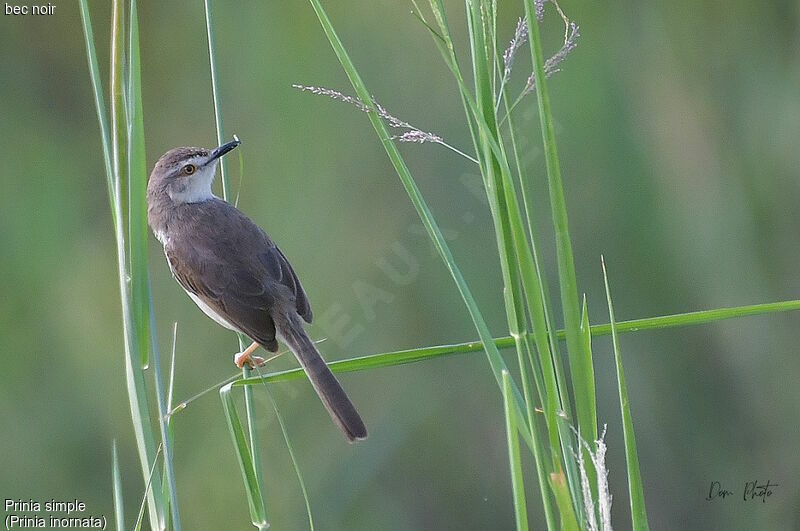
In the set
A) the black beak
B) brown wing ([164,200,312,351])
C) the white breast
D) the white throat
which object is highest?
the black beak

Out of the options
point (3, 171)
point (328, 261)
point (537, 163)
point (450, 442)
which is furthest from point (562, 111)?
point (3, 171)

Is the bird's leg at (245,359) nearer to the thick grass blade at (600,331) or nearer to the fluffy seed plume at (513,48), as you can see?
the thick grass blade at (600,331)

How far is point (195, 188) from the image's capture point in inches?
154

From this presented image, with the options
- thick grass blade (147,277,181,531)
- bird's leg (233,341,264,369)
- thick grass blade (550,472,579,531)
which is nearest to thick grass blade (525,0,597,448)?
thick grass blade (550,472,579,531)

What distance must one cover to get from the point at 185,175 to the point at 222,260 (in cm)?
48

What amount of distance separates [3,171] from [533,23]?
3645 mm

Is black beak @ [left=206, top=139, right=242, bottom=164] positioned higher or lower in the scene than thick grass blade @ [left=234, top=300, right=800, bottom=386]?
higher

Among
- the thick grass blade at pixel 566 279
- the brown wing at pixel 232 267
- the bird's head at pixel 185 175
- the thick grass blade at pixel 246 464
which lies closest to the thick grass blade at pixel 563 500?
the thick grass blade at pixel 566 279

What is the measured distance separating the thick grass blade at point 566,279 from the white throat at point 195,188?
2267mm

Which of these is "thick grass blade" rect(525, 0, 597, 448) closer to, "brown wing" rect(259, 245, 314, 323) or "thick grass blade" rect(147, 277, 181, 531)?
"thick grass blade" rect(147, 277, 181, 531)

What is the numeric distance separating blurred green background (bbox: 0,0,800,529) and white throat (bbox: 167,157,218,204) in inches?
22.1

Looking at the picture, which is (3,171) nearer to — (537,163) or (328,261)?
(328,261)

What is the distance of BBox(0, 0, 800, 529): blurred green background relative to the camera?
4355 millimetres

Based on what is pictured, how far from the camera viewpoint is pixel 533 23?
1.85 m
